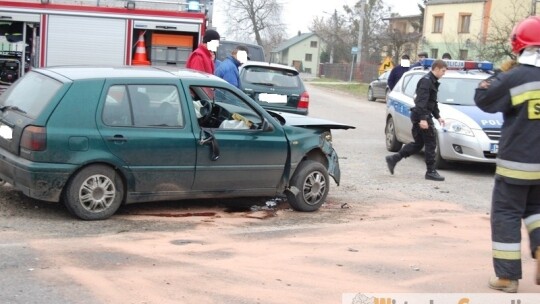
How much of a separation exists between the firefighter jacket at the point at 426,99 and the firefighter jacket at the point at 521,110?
541 centimetres

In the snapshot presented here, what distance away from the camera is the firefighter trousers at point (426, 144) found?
11.1 m

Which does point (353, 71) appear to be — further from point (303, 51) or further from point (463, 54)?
point (303, 51)


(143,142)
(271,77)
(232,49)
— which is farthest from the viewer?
(232,49)

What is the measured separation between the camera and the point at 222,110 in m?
8.40

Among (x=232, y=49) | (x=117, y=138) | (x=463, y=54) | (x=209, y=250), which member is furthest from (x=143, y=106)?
(x=463, y=54)

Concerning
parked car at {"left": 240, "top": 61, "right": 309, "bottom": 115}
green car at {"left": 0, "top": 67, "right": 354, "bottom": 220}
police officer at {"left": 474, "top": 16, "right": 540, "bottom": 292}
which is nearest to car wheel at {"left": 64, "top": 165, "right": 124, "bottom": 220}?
green car at {"left": 0, "top": 67, "right": 354, "bottom": 220}

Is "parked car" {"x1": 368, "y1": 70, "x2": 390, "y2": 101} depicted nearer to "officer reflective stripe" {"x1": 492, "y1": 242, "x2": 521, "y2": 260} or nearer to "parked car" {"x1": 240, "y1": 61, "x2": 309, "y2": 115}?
"parked car" {"x1": 240, "y1": 61, "x2": 309, "y2": 115}

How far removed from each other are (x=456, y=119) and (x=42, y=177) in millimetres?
6881

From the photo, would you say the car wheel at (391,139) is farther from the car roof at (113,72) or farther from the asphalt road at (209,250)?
the car roof at (113,72)

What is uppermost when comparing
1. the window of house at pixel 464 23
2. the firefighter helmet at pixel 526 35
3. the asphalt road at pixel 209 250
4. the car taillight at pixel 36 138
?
the window of house at pixel 464 23

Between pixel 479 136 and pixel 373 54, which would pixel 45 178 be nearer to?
pixel 479 136

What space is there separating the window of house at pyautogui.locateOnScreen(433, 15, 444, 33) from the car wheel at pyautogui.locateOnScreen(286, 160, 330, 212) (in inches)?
1817

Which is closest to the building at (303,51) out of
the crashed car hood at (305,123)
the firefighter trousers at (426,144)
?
the firefighter trousers at (426,144)

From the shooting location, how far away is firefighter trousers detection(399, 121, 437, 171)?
11.1 metres
